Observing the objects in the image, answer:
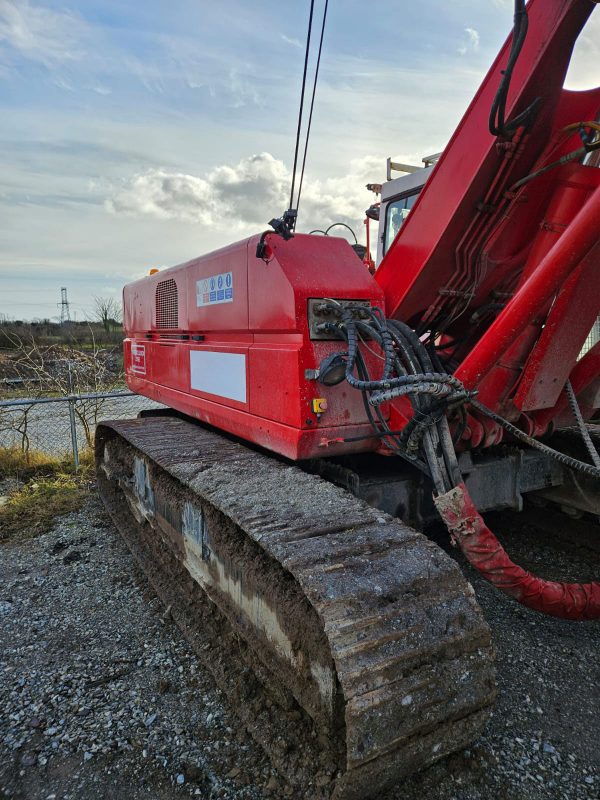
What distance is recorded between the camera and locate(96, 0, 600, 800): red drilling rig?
5.88 ft

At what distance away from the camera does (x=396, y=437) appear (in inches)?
104

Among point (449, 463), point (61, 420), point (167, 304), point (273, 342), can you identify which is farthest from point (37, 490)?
point (61, 420)

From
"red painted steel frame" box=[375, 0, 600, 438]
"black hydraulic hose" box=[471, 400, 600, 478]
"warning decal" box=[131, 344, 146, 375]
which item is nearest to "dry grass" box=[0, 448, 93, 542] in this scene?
"warning decal" box=[131, 344, 146, 375]

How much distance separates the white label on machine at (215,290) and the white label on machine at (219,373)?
298mm

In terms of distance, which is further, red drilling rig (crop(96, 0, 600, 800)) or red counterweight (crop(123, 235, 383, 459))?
red counterweight (crop(123, 235, 383, 459))

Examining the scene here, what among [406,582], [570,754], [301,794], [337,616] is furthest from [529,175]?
[301,794]

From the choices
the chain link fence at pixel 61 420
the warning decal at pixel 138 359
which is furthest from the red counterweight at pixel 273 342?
the chain link fence at pixel 61 420

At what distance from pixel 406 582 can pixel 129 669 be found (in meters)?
1.59

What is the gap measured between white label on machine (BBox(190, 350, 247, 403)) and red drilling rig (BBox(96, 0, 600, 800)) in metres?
0.02

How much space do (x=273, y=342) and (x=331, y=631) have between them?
146 centimetres

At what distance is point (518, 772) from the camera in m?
2.05

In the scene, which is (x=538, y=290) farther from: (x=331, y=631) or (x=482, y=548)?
(x=331, y=631)

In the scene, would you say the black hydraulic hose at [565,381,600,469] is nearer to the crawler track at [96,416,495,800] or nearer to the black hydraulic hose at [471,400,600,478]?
the black hydraulic hose at [471,400,600,478]

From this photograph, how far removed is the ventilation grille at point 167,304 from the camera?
407 centimetres
